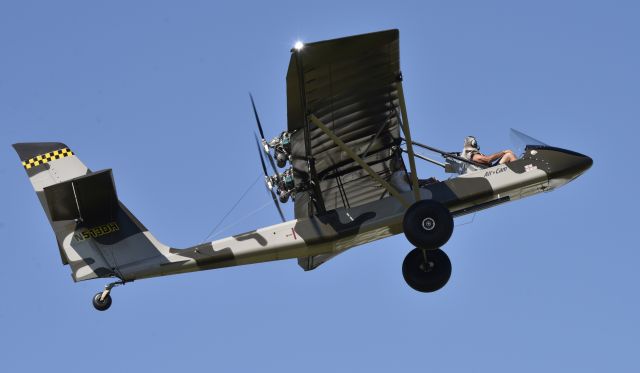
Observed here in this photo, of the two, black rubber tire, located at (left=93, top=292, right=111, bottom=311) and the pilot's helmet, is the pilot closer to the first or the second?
the pilot's helmet

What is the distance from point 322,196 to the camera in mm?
18625

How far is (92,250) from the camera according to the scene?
17.7 metres

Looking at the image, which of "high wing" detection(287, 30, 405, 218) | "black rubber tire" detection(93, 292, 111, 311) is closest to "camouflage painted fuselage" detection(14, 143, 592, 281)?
"black rubber tire" detection(93, 292, 111, 311)

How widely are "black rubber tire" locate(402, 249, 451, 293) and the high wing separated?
1.35m

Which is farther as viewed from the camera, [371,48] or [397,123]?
[397,123]

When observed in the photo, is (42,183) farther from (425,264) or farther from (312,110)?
(425,264)

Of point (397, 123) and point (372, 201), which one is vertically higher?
point (397, 123)

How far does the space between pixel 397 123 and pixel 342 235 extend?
2.13 meters

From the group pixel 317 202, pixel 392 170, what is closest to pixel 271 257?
pixel 317 202

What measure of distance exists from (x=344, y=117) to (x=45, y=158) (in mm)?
5172

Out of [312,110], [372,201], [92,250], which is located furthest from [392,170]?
[92,250]

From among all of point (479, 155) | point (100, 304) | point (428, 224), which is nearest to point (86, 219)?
point (100, 304)

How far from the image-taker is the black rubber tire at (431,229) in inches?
661

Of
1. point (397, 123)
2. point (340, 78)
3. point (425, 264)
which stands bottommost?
point (425, 264)
